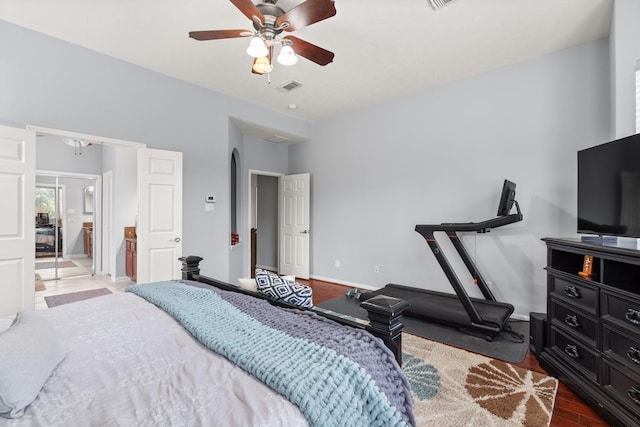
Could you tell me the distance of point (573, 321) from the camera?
2184 millimetres

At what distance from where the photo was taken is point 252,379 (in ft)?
3.29

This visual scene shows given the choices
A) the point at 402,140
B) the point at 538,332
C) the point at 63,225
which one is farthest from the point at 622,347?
the point at 63,225

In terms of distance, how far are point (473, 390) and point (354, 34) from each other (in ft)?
10.6

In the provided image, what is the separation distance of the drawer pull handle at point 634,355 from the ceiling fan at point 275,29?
2.78 m

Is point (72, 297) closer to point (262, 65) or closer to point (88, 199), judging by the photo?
point (88, 199)

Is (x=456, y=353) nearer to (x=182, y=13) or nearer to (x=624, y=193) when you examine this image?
(x=624, y=193)

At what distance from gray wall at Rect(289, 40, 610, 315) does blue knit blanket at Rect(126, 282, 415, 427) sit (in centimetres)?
314

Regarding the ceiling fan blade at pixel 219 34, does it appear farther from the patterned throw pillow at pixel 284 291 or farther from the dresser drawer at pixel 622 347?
the dresser drawer at pixel 622 347

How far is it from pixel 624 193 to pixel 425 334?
201cm

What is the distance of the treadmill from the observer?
3077mm

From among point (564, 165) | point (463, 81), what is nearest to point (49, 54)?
point (463, 81)

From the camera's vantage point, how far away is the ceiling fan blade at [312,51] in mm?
2582

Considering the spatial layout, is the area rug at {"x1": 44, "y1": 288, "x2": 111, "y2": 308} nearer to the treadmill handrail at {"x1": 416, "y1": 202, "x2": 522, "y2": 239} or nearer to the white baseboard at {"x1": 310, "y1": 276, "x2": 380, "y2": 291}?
the white baseboard at {"x1": 310, "y1": 276, "x2": 380, "y2": 291}

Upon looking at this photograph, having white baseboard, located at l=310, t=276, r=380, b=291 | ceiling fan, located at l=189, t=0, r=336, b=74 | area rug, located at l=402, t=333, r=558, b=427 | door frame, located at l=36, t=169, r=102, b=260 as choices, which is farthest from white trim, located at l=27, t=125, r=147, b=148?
area rug, located at l=402, t=333, r=558, b=427
